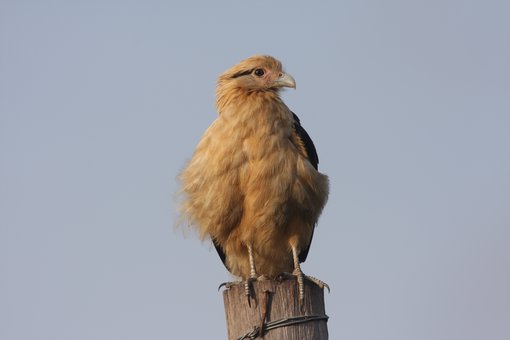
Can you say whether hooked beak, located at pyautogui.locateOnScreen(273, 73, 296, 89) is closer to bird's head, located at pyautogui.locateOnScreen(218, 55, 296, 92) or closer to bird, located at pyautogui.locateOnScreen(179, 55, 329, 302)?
bird's head, located at pyautogui.locateOnScreen(218, 55, 296, 92)

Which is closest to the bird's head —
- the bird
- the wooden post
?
the bird

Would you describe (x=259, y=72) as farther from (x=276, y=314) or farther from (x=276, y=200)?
(x=276, y=314)

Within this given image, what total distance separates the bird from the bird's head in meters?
0.18

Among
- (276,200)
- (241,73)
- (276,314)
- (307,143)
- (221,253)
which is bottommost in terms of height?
(276,314)

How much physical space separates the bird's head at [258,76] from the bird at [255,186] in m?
0.18

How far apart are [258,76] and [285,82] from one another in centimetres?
26

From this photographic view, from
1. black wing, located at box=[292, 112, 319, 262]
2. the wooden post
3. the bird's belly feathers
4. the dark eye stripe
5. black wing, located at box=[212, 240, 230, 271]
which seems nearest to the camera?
the wooden post

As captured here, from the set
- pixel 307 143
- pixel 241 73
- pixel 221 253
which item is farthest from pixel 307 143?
pixel 221 253

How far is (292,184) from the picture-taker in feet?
22.7

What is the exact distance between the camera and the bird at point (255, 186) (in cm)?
692

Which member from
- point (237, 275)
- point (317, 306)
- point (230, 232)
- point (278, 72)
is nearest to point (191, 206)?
point (230, 232)

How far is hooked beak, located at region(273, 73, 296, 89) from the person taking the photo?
777 centimetres

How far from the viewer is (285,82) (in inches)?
307

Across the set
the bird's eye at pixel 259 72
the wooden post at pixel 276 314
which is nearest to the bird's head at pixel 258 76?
the bird's eye at pixel 259 72
